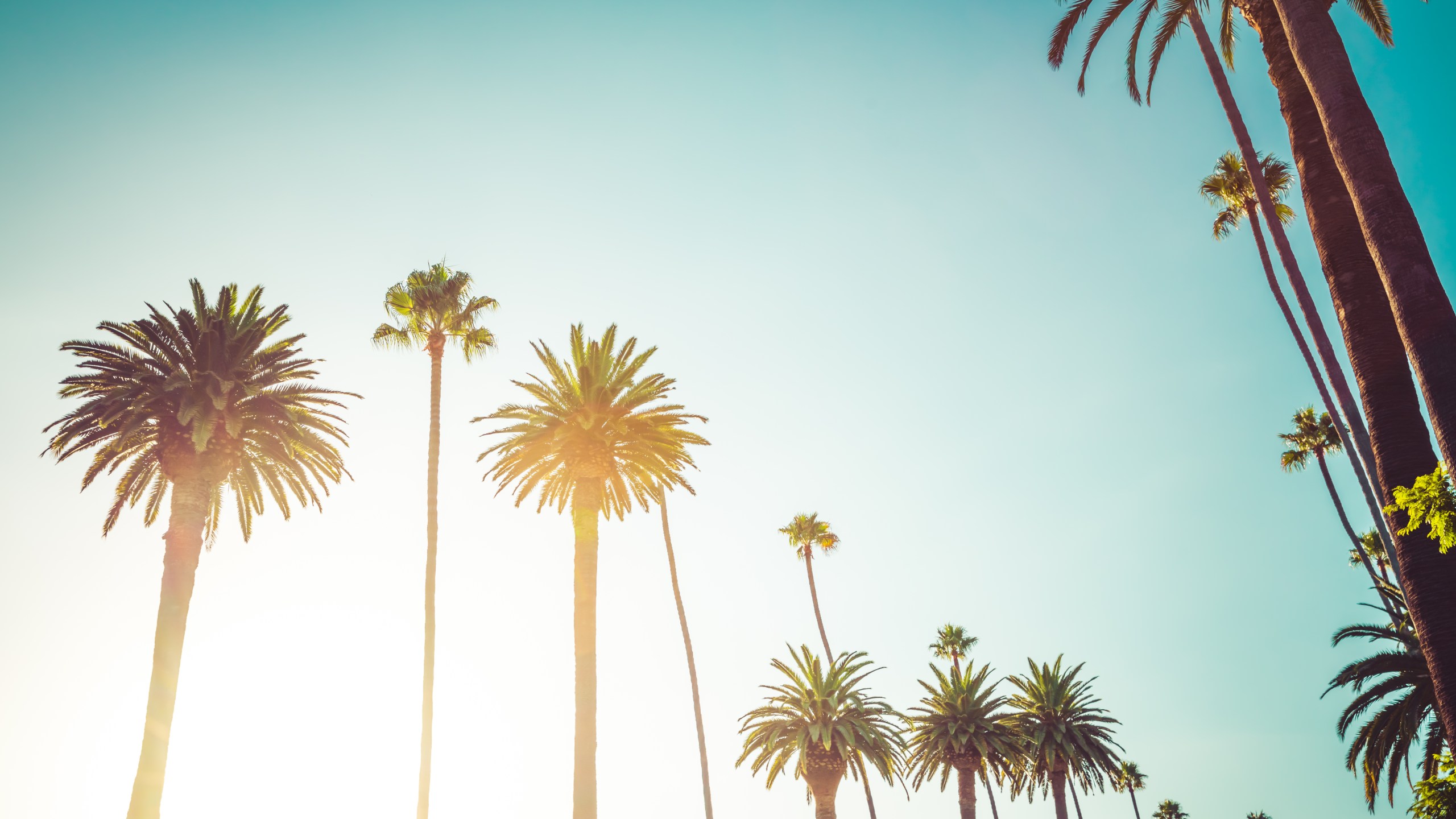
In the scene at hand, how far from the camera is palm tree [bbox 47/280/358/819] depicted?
77.1ft

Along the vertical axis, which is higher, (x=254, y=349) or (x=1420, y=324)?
(x=254, y=349)

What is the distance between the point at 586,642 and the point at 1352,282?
21096 mm

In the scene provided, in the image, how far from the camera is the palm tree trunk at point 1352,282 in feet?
29.9

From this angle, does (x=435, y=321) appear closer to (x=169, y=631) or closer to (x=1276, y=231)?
(x=169, y=631)

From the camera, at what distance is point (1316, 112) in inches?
433

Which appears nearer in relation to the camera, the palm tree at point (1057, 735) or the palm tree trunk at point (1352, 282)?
the palm tree trunk at point (1352, 282)

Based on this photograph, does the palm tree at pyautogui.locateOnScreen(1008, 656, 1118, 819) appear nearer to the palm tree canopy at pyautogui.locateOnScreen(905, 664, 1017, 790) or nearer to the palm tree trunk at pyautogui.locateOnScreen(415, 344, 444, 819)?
the palm tree canopy at pyautogui.locateOnScreen(905, 664, 1017, 790)

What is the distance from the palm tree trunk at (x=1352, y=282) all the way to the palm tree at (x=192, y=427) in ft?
85.8

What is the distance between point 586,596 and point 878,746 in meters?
20.0

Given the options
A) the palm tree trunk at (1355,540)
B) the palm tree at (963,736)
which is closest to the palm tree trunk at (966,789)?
the palm tree at (963,736)

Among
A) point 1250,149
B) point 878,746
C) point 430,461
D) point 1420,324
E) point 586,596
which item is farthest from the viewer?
point 878,746

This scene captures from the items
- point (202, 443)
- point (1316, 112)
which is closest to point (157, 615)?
point (202, 443)

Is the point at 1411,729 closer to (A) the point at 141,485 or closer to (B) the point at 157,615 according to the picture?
(B) the point at 157,615

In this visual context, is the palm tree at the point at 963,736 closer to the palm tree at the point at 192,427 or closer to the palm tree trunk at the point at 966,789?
the palm tree trunk at the point at 966,789
